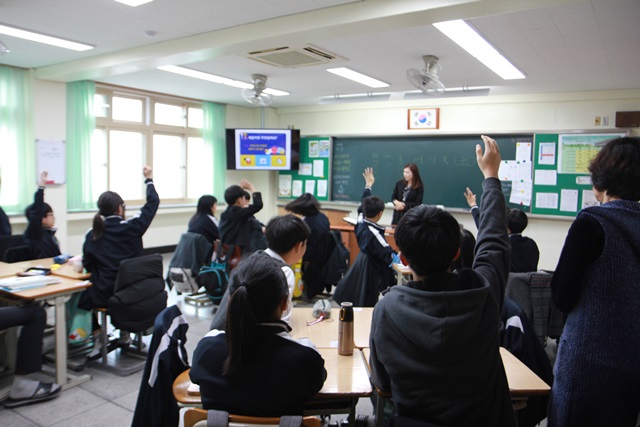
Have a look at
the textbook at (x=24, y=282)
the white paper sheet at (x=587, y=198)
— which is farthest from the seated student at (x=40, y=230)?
the white paper sheet at (x=587, y=198)

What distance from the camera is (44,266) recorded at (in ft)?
11.9

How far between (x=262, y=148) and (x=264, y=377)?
6876 mm

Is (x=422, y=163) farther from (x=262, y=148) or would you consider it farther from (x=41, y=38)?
(x=41, y=38)

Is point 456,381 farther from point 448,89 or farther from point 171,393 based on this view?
point 448,89

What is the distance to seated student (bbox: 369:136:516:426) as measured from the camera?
4.06 feet

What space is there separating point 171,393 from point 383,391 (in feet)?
2.96

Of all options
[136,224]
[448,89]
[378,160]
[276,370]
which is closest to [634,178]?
[276,370]

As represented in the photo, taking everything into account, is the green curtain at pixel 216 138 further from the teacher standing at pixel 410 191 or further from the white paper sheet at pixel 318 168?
the teacher standing at pixel 410 191

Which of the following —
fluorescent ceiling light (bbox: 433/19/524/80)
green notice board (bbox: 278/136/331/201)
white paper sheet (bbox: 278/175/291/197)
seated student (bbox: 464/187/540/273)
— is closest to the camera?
seated student (bbox: 464/187/540/273)

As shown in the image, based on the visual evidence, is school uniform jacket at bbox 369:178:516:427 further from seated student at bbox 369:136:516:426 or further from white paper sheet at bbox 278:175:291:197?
white paper sheet at bbox 278:175:291:197

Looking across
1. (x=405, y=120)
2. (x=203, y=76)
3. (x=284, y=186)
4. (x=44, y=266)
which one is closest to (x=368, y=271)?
(x=44, y=266)

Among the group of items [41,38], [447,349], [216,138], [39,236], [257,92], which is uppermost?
[41,38]

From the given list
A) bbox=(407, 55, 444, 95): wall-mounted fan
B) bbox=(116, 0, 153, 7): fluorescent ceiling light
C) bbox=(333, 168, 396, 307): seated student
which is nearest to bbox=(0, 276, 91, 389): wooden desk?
bbox=(333, 168, 396, 307): seated student

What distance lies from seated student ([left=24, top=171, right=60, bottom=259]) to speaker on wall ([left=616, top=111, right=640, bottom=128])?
6446mm
